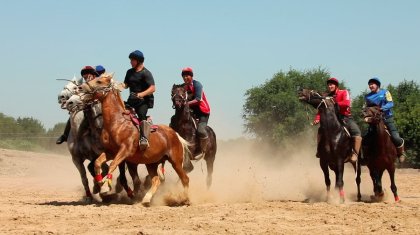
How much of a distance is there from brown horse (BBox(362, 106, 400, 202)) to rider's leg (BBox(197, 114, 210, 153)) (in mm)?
3920

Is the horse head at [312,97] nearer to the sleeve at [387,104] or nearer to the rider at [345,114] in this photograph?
the rider at [345,114]

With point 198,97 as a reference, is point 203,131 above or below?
below

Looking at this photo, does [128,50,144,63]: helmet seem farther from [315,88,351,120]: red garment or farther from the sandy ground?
[315,88,351,120]: red garment

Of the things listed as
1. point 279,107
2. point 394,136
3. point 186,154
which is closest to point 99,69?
point 186,154

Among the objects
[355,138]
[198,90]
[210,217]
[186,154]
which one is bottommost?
[210,217]

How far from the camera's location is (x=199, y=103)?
57.5 ft

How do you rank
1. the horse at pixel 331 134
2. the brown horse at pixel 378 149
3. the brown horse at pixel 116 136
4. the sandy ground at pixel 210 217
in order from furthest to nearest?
the brown horse at pixel 378 149, the horse at pixel 331 134, the brown horse at pixel 116 136, the sandy ground at pixel 210 217

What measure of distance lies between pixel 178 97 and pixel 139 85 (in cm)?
170

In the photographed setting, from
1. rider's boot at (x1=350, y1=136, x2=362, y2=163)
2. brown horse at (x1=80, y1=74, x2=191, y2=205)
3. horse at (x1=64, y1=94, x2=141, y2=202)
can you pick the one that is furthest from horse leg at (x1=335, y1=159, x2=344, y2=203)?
horse at (x1=64, y1=94, x2=141, y2=202)

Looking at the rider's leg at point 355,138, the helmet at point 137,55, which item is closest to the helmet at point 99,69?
the helmet at point 137,55

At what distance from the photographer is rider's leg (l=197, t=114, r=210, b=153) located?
56.8 ft

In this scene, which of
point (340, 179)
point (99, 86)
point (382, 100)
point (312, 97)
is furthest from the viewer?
point (382, 100)

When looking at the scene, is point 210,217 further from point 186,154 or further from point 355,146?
point 355,146

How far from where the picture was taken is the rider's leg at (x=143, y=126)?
14.4 m
